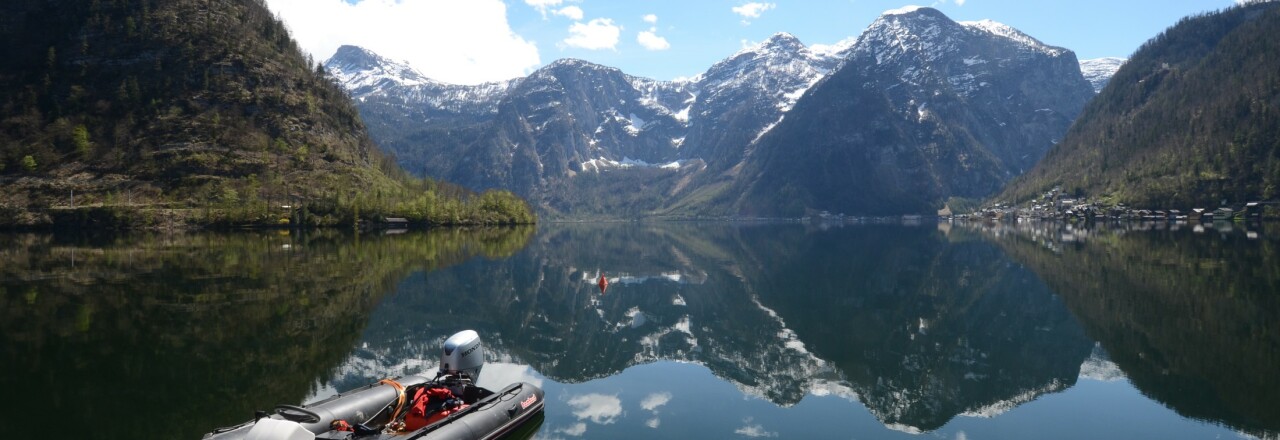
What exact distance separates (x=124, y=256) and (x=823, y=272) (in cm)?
7049

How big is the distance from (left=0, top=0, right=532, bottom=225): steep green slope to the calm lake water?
64.6 m

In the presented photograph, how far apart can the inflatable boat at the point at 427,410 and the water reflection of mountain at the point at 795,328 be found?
674 centimetres

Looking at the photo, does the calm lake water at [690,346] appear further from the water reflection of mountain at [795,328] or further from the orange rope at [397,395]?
→ the orange rope at [397,395]

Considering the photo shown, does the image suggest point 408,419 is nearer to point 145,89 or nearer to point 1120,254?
point 1120,254

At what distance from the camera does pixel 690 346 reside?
33.6 m

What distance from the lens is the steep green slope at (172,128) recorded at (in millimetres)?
120312

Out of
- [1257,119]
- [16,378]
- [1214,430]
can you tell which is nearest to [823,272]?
[1214,430]

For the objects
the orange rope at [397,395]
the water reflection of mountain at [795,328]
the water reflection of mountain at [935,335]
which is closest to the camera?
the orange rope at [397,395]

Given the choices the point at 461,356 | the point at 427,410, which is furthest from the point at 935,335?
the point at 427,410

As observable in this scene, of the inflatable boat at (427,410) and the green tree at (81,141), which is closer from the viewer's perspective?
the inflatable boat at (427,410)

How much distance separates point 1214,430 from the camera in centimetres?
1908

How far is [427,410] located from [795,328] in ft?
79.5

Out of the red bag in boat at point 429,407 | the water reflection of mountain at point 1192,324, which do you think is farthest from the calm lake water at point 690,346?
the red bag in boat at point 429,407

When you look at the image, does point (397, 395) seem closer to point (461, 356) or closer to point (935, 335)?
point (461, 356)
